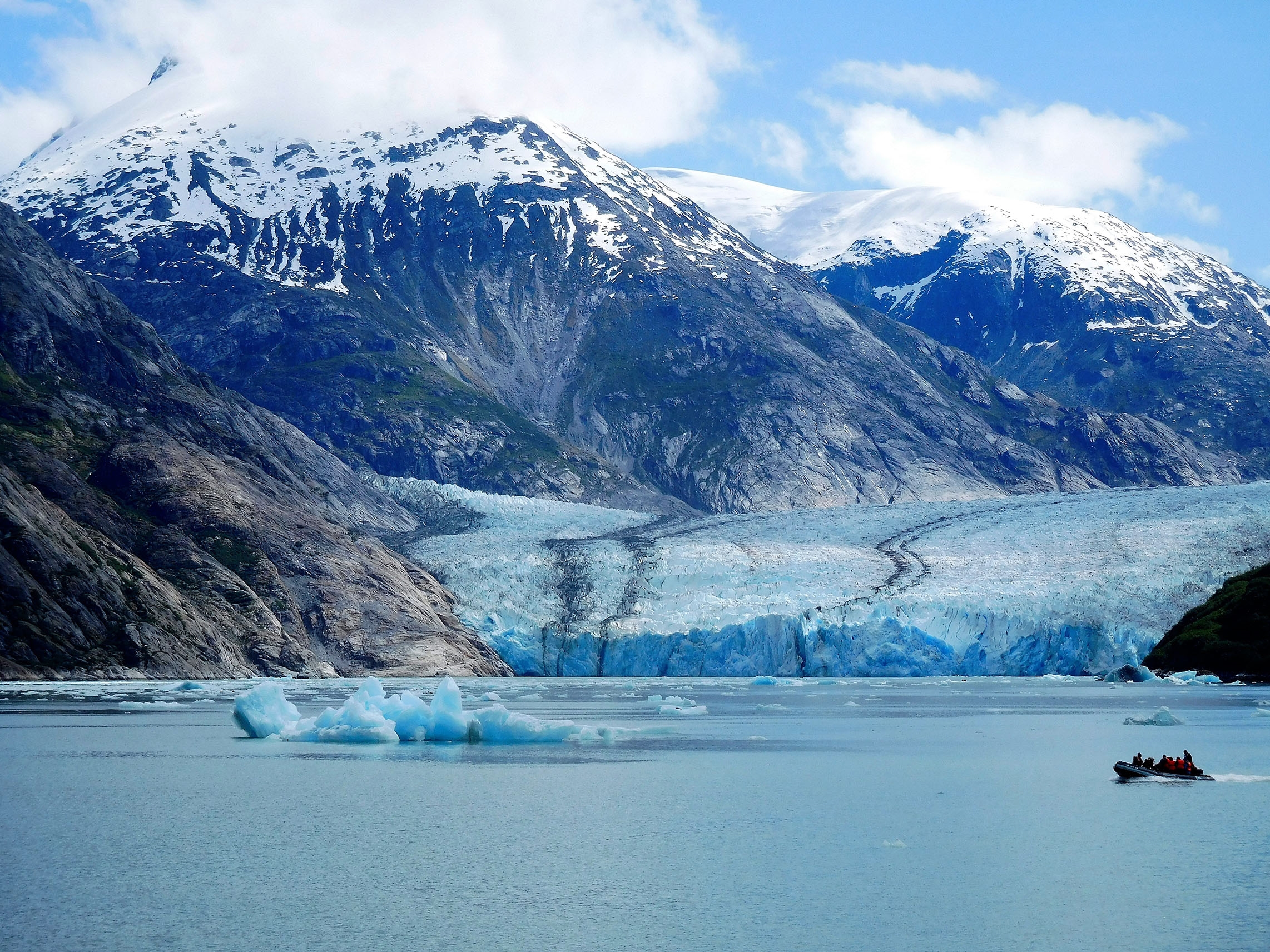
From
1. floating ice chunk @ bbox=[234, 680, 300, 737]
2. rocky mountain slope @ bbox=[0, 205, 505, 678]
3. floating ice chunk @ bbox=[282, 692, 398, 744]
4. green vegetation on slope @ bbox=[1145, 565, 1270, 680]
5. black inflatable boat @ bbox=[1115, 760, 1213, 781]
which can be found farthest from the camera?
rocky mountain slope @ bbox=[0, 205, 505, 678]

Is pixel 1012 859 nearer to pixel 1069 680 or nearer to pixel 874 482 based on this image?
pixel 1069 680

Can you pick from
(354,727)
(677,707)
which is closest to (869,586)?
(677,707)

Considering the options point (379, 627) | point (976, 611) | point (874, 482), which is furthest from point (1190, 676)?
point (874, 482)

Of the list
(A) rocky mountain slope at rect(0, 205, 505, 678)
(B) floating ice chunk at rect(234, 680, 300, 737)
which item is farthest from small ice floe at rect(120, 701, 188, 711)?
(A) rocky mountain slope at rect(0, 205, 505, 678)

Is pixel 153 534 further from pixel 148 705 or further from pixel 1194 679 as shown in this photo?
pixel 1194 679

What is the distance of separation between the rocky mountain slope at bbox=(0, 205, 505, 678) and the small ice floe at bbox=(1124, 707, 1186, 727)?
4669 centimetres

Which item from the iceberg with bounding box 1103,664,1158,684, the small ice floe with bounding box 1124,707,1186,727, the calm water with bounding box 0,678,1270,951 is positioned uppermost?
the iceberg with bounding box 1103,664,1158,684

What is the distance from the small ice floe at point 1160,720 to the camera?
4141 cm

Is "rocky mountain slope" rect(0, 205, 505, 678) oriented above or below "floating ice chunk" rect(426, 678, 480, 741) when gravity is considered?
above

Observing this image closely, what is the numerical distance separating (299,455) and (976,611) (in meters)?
70.9

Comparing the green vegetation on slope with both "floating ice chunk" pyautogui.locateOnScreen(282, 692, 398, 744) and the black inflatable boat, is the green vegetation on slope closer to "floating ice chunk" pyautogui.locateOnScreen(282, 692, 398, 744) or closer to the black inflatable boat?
the black inflatable boat

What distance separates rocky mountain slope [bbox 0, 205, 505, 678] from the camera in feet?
221

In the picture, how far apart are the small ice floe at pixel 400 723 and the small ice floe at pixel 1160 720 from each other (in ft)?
53.9

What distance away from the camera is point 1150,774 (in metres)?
29.1
